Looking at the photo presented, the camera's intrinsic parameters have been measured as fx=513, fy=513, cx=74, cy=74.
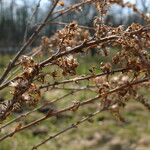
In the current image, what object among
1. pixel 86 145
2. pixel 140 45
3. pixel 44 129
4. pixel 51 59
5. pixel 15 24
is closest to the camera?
pixel 140 45

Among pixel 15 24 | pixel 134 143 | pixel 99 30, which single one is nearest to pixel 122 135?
pixel 134 143

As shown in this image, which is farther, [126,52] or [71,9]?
[71,9]

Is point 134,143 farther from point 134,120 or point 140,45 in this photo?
point 140,45

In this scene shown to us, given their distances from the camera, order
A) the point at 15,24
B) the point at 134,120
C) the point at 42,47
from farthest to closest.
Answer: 1. the point at 15,24
2. the point at 134,120
3. the point at 42,47

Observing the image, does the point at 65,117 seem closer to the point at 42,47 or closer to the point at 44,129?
the point at 44,129

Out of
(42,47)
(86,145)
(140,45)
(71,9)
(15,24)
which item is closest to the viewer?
(140,45)

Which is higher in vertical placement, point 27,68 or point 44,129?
point 27,68

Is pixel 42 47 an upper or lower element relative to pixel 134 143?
upper

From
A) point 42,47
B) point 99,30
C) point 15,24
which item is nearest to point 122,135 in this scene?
point 42,47

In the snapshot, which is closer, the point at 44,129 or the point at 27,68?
the point at 27,68
